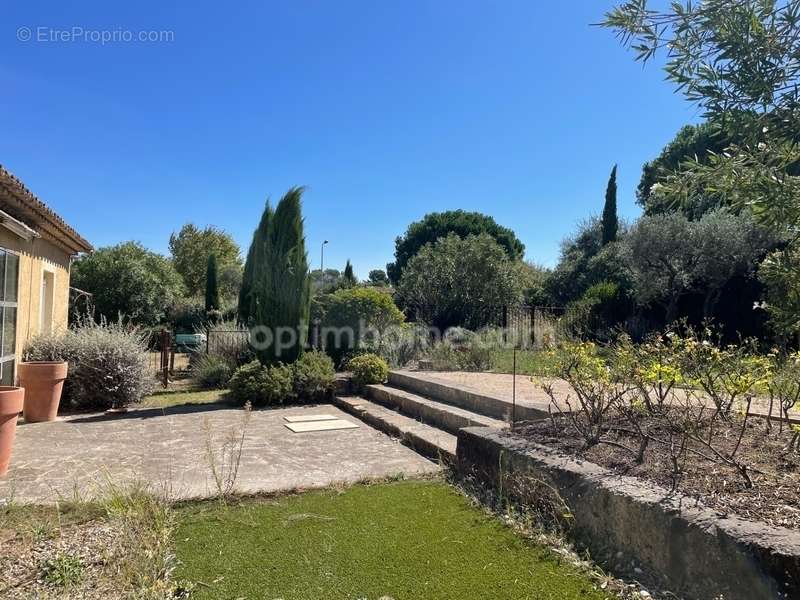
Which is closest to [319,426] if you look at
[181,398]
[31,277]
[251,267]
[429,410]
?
[429,410]

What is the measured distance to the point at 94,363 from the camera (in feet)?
26.5

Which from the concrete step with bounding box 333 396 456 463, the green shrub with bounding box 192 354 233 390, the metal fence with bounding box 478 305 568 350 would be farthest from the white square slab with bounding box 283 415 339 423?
the metal fence with bounding box 478 305 568 350

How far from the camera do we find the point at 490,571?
110 inches

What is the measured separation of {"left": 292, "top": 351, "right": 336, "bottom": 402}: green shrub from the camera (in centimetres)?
912

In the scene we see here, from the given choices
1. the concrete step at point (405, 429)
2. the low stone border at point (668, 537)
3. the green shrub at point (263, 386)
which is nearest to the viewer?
the low stone border at point (668, 537)

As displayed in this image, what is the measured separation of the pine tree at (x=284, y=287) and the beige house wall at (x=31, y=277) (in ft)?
12.4

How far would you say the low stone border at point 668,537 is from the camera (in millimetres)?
2100

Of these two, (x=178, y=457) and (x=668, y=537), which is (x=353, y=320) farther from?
(x=668, y=537)

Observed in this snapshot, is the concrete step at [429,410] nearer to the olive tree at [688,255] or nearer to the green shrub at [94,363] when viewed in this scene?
the green shrub at [94,363]

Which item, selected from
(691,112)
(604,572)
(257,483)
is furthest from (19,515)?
(691,112)

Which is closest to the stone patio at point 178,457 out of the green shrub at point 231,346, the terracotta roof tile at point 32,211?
the terracotta roof tile at point 32,211

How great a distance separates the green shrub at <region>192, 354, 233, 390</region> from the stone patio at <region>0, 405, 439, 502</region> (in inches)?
130

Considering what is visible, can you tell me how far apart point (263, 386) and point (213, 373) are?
10.0 ft

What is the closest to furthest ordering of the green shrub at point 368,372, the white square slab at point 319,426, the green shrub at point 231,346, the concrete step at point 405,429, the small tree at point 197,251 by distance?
the concrete step at point 405,429 < the white square slab at point 319,426 < the green shrub at point 368,372 < the green shrub at point 231,346 < the small tree at point 197,251
